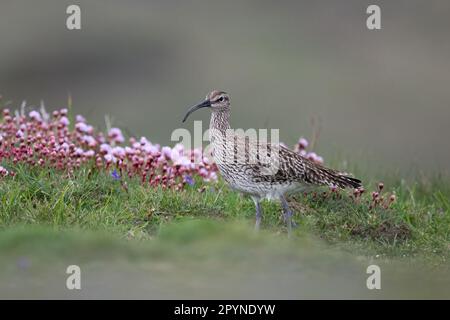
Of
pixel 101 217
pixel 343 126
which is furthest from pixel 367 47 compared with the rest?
pixel 101 217

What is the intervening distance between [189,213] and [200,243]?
5.50ft

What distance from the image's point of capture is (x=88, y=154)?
12117 mm

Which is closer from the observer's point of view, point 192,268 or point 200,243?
point 192,268

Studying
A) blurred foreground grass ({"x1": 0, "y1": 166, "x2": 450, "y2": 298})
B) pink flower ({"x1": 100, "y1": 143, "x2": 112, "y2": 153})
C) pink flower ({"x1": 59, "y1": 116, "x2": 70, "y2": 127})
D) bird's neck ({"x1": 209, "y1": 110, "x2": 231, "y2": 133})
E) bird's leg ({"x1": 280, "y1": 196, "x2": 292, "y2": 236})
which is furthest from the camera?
pink flower ({"x1": 59, "y1": 116, "x2": 70, "y2": 127})

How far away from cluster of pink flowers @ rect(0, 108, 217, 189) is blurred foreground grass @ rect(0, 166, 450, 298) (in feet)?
0.70

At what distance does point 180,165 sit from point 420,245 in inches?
123

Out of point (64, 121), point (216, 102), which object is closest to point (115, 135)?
point (64, 121)

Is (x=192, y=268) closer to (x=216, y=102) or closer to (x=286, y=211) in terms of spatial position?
(x=286, y=211)

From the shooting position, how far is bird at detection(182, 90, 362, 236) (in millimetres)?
11289

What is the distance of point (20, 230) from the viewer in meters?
9.88

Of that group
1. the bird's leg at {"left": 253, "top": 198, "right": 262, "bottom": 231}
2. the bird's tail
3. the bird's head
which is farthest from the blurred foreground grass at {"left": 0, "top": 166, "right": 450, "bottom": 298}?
the bird's head

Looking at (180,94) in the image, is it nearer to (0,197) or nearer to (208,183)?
(208,183)


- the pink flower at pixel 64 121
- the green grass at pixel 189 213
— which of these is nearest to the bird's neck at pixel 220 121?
the green grass at pixel 189 213

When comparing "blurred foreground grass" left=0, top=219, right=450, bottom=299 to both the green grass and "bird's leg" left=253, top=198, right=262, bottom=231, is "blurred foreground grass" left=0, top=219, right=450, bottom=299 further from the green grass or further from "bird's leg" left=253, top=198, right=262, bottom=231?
"bird's leg" left=253, top=198, right=262, bottom=231
